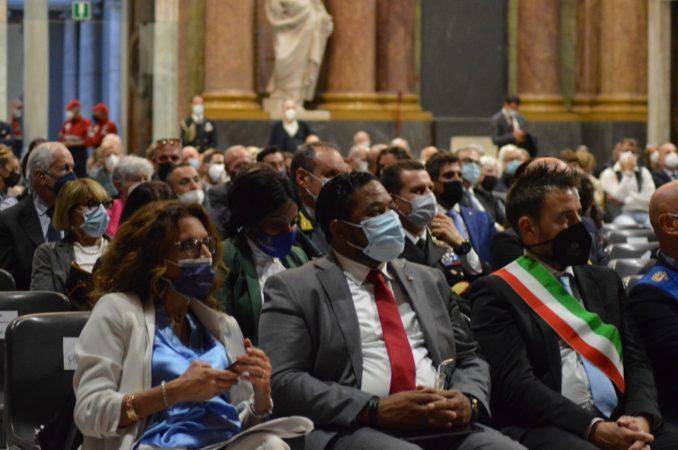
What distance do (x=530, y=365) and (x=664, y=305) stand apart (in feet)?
1.88

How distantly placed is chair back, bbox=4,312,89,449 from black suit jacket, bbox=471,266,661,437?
4.85 feet

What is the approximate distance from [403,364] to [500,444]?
1.39 feet

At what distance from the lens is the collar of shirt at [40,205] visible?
744cm

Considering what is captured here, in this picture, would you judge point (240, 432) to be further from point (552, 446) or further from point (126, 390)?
point (552, 446)

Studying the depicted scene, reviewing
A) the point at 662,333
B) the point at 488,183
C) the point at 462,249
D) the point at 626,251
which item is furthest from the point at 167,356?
the point at 488,183

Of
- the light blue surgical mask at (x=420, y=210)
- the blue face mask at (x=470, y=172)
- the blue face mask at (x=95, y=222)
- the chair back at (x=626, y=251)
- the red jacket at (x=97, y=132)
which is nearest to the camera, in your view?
the blue face mask at (x=95, y=222)

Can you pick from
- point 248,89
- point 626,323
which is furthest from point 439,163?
point 248,89

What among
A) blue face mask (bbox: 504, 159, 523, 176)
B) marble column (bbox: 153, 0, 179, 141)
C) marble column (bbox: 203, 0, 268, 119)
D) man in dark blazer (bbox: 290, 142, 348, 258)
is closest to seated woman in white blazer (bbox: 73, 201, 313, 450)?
man in dark blazer (bbox: 290, 142, 348, 258)

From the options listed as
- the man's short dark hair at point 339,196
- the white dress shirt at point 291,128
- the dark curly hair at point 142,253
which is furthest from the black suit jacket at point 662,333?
the white dress shirt at point 291,128

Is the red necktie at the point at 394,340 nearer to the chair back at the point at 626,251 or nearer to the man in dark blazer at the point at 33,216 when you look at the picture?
the man in dark blazer at the point at 33,216

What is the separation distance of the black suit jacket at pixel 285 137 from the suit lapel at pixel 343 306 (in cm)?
1153

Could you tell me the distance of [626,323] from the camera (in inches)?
200

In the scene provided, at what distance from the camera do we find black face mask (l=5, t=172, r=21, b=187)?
33.7 feet

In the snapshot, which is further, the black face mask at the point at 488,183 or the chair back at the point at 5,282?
the black face mask at the point at 488,183
